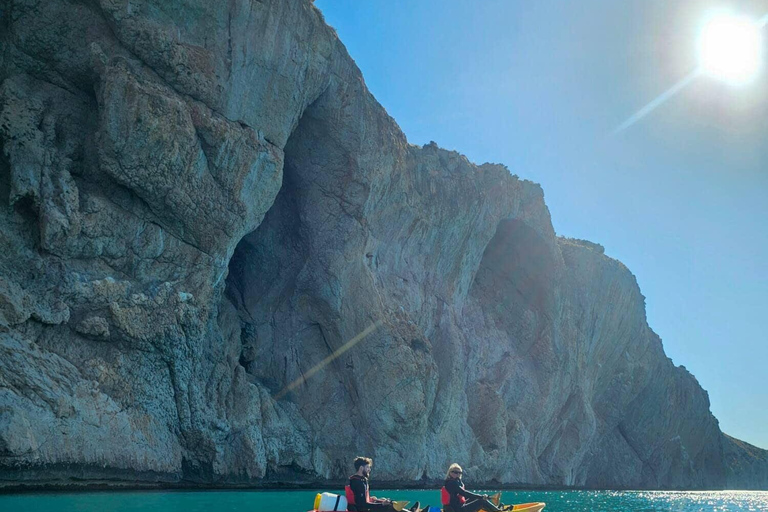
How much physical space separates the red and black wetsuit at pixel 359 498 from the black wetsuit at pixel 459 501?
1435 millimetres

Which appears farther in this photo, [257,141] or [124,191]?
[257,141]

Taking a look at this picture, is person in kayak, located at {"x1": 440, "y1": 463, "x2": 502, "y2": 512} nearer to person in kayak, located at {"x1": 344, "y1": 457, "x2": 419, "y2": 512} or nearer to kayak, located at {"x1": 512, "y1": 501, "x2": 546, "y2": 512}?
person in kayak, located at {"x1": 344, "y1": 457, "x2": 419, "y2": 512}

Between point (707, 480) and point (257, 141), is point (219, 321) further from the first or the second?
point (707, 480)

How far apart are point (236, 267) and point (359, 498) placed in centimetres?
2223

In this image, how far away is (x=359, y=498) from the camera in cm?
1300

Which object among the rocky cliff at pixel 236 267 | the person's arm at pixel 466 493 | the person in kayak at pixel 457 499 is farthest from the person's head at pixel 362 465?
the rocky cliff at pixel 236 267

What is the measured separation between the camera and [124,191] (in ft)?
80.7

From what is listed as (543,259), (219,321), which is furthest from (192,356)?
(543,259)

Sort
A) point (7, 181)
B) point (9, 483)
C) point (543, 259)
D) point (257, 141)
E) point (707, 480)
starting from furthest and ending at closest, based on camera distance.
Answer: point (707, 480), point (543, 259), point (257, 141), point (7, 181), point (9, 483)

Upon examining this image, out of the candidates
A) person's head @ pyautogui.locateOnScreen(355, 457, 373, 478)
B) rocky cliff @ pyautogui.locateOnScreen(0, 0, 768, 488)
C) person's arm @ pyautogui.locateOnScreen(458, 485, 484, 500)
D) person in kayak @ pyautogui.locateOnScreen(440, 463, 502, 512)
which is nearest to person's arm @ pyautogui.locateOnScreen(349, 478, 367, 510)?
person's head @ pyautogui.locateOnScreen(355, 457, 373, 478)

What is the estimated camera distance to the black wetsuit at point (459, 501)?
1380 cm

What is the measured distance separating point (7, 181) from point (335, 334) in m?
15.3

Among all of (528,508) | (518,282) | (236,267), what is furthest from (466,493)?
(518,282)

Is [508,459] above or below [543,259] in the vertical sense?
below
